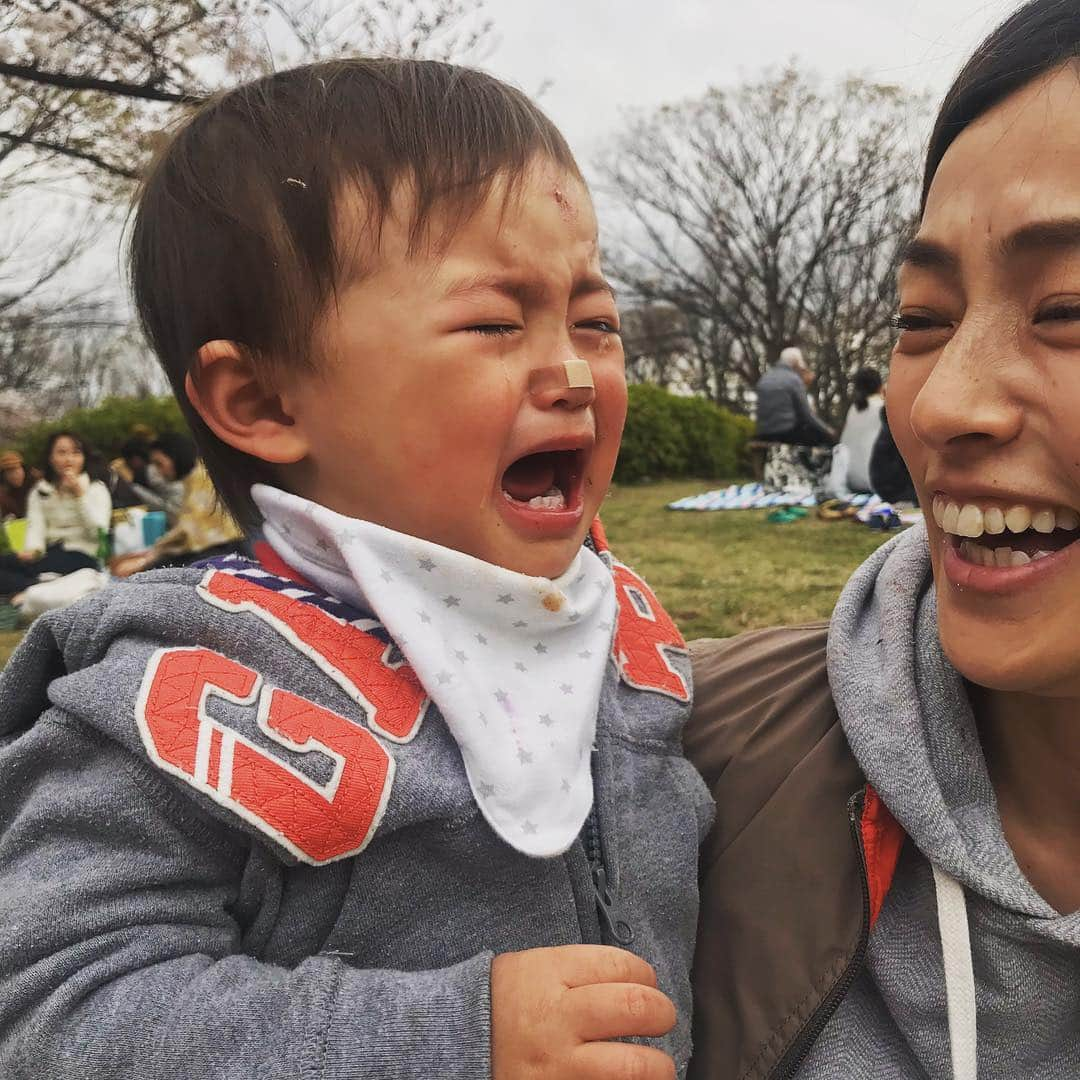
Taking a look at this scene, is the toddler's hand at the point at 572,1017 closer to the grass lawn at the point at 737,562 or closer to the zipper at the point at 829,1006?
the zipper at the point at 829,1006

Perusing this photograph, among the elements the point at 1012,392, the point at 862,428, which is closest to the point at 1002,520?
the point at 1012,392

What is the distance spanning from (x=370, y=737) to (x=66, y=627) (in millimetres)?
428

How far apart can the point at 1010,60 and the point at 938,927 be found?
3.58 feet

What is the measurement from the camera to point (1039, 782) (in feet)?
4.41

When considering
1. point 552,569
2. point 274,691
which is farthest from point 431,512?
point 274,691

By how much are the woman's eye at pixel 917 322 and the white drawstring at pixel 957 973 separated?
701 millimetres

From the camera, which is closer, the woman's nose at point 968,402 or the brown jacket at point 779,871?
the woman's nose at point 968,402

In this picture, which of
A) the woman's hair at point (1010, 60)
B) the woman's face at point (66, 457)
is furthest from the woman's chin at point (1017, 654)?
the woman's face at point (66, 457)

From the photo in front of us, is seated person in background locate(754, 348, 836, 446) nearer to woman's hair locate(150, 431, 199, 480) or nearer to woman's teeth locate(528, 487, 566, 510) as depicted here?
woman's hair locate(150, 431, 199, 480)

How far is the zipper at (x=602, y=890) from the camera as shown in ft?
4.06

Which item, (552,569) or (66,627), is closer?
(66,627)

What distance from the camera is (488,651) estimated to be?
51.1 inches

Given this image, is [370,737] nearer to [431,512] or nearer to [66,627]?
[431,512]

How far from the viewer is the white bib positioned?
119 centimetres
